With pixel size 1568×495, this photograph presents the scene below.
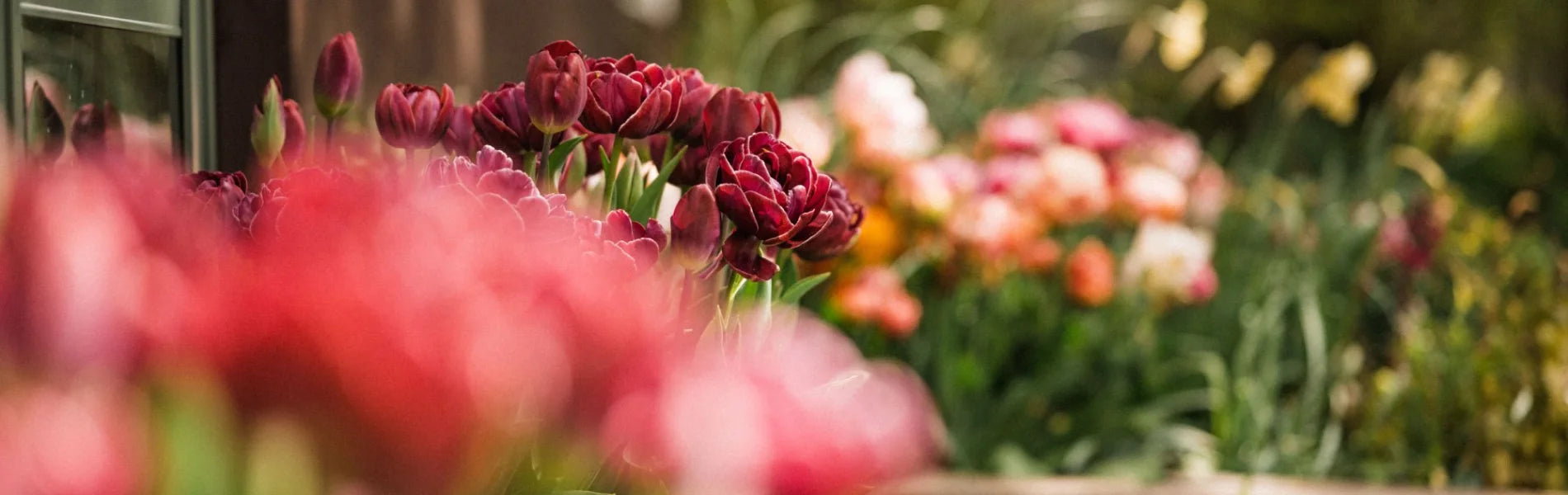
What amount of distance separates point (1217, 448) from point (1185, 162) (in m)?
0.65

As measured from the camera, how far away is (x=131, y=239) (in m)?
0.27

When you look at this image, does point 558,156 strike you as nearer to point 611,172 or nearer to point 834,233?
point 611,172

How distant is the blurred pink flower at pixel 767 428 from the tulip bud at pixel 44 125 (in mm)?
698

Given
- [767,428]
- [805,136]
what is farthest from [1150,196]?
[767,428]

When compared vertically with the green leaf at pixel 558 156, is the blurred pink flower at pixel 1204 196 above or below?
below

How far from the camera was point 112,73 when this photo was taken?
1.00m

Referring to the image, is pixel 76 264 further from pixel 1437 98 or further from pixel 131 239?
pixel 1437 98

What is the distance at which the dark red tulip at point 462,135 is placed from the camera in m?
0.76

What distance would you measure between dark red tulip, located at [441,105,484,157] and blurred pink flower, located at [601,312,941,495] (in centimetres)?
51

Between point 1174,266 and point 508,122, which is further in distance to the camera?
point 1174,266

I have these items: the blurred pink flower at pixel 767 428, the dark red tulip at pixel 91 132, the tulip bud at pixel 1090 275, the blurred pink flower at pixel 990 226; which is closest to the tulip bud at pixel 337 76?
the dark red tulip at pixel 91 132

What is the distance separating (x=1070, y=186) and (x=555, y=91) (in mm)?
1668

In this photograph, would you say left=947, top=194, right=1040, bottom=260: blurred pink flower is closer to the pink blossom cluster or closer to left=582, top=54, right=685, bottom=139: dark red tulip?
left=582, top=54, right=685, bottom=139: dark red tulip

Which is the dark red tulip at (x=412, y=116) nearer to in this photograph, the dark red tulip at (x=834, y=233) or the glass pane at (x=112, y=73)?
the dark red tulip at (x=834, y=233)
